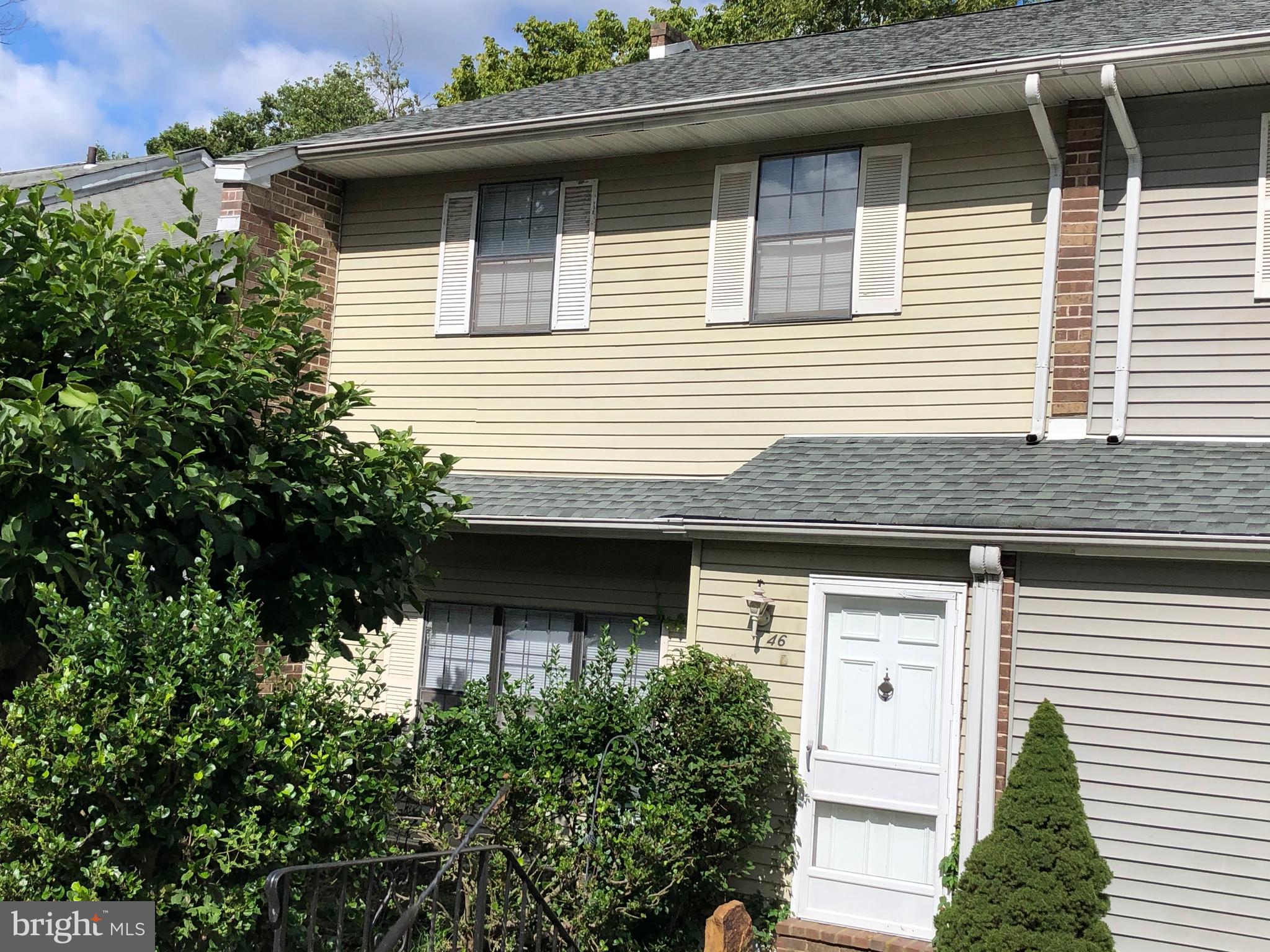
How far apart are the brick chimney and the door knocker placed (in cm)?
875

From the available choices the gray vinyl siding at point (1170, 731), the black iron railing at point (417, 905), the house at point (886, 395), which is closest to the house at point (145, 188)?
the house at point (886, 395)

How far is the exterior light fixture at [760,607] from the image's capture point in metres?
8.00

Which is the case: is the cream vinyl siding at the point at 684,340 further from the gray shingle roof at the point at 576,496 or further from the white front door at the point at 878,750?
the white front door at the point at 878,750

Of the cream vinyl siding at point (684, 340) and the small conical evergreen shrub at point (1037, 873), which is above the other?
the cream vinyl siding at point (684, 340)

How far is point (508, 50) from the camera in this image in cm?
2706

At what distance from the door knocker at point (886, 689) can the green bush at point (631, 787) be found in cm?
71

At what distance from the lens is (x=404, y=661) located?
11078 mm

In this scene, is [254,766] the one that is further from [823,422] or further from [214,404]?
[823,422]

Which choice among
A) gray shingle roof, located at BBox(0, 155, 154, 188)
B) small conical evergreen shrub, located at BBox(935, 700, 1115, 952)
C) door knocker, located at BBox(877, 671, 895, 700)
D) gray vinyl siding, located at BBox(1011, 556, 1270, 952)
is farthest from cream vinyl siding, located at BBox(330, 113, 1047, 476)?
gray shingle roof, located at BBox(0, 155, 154, 188)

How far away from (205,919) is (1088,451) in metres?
6.14

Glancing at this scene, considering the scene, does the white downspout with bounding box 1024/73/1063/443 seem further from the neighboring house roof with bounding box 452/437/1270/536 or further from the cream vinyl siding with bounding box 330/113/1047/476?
the neighboring house roof with bounding box 452/437/1270/536

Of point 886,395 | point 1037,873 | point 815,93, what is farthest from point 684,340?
point 1037,873

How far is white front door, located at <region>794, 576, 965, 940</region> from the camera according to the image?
737cm

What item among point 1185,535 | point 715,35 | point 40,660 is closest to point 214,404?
point 40,660
